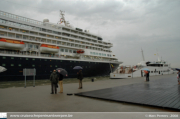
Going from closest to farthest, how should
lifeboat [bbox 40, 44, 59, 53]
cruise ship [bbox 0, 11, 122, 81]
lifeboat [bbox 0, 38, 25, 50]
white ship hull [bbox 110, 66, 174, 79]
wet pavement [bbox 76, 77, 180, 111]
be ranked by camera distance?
1. wet pavement [bbox 76, 77, 180, 111]
2. lifeboat [bbox 0, 38, 25, 50]
3. cruise ship [bbox 0, 11, 122, 81]
4. lifeboat [bbox 40, 44, 59, 53]
5. white ship hull [bbox 110, 66, 174, 79]

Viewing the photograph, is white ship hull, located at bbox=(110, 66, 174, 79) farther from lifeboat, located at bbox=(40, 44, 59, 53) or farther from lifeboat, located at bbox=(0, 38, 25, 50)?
lifeboat, located at bbox=(0, 38, 25, 50)

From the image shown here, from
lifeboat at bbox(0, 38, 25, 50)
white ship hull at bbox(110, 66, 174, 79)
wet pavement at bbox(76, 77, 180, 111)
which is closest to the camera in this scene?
wet pavement at bbox(76, 77, 180, 111)

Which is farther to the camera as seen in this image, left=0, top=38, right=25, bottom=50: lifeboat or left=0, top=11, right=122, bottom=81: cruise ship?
left=0, top=11, right=122, bottom=81: cruise ship

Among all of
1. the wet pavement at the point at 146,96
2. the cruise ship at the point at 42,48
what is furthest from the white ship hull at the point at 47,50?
the wet pavement at the point at 146,96

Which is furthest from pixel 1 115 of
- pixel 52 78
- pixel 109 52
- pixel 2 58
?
pixel 109 52

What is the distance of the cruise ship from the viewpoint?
21.2 meters

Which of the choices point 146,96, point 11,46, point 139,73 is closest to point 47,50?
point 11,46

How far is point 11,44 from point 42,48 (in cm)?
531

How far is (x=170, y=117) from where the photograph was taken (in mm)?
3848

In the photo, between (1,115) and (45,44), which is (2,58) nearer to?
(45,44)

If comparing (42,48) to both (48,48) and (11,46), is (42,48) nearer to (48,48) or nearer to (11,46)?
(48,48)

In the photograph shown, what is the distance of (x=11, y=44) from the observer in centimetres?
2106

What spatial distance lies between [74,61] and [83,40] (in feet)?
27.6

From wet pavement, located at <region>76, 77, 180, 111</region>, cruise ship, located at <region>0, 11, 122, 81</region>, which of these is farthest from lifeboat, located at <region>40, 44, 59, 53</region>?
A: wet pavement, located at <region>76, 77, 180, 111</region>
